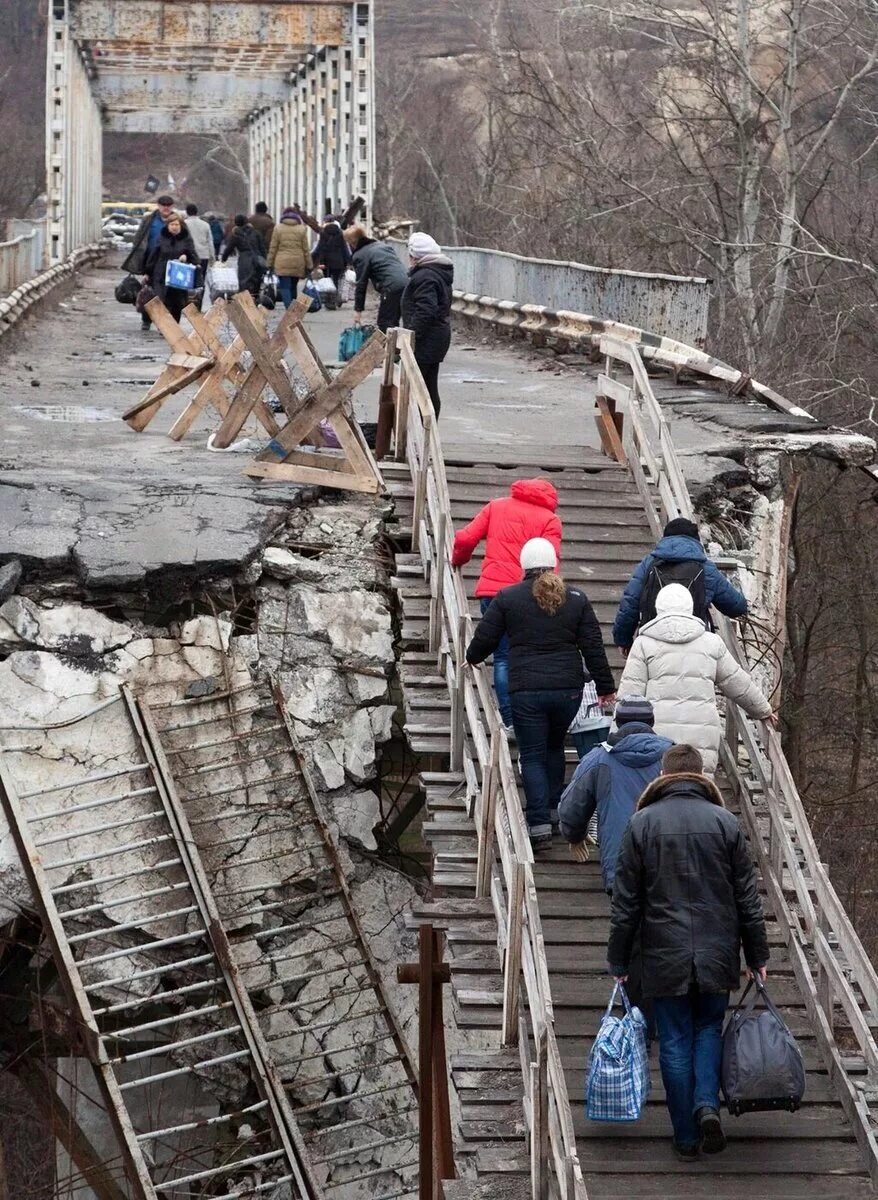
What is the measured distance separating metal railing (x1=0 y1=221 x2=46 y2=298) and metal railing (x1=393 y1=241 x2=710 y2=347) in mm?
5900

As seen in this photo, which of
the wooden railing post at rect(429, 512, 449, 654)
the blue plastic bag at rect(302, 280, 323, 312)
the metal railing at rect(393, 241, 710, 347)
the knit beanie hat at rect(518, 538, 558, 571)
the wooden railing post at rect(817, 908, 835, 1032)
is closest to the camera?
the wooden railing post at rect(817, 908, 835, 1032)

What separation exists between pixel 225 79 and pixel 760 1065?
4565 centimetres

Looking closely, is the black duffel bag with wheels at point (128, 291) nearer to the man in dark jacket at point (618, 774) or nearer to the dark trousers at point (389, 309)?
the dark trousers at point (389, 309)

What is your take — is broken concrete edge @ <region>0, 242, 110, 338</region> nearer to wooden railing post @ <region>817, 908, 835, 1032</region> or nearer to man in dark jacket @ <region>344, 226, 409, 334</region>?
man in dark jacket @ <region>344, 226, 409, 334</region>

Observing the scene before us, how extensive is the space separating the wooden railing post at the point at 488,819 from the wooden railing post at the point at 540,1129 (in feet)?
4.94

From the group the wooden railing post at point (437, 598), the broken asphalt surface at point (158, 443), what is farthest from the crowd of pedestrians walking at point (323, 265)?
the wooden railing post at point (437, 598)

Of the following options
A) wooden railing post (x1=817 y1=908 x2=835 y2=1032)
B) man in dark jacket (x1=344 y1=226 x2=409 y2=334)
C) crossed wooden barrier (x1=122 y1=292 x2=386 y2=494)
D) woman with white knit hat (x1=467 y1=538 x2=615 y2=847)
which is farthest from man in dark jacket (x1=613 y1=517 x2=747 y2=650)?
man in dark jacket (x1=344 y1=226 x2=409 y2=334)

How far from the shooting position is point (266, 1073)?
31.2 ft

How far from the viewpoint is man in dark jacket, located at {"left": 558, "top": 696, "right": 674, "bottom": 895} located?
7125mm

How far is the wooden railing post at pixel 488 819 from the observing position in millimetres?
7734

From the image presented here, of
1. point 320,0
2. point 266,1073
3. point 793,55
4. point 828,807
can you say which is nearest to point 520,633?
point 266,1073

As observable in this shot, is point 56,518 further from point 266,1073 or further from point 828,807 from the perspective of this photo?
point 828,807

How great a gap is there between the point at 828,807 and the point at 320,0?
66.6 ft

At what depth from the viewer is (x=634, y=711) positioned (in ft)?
23.6
